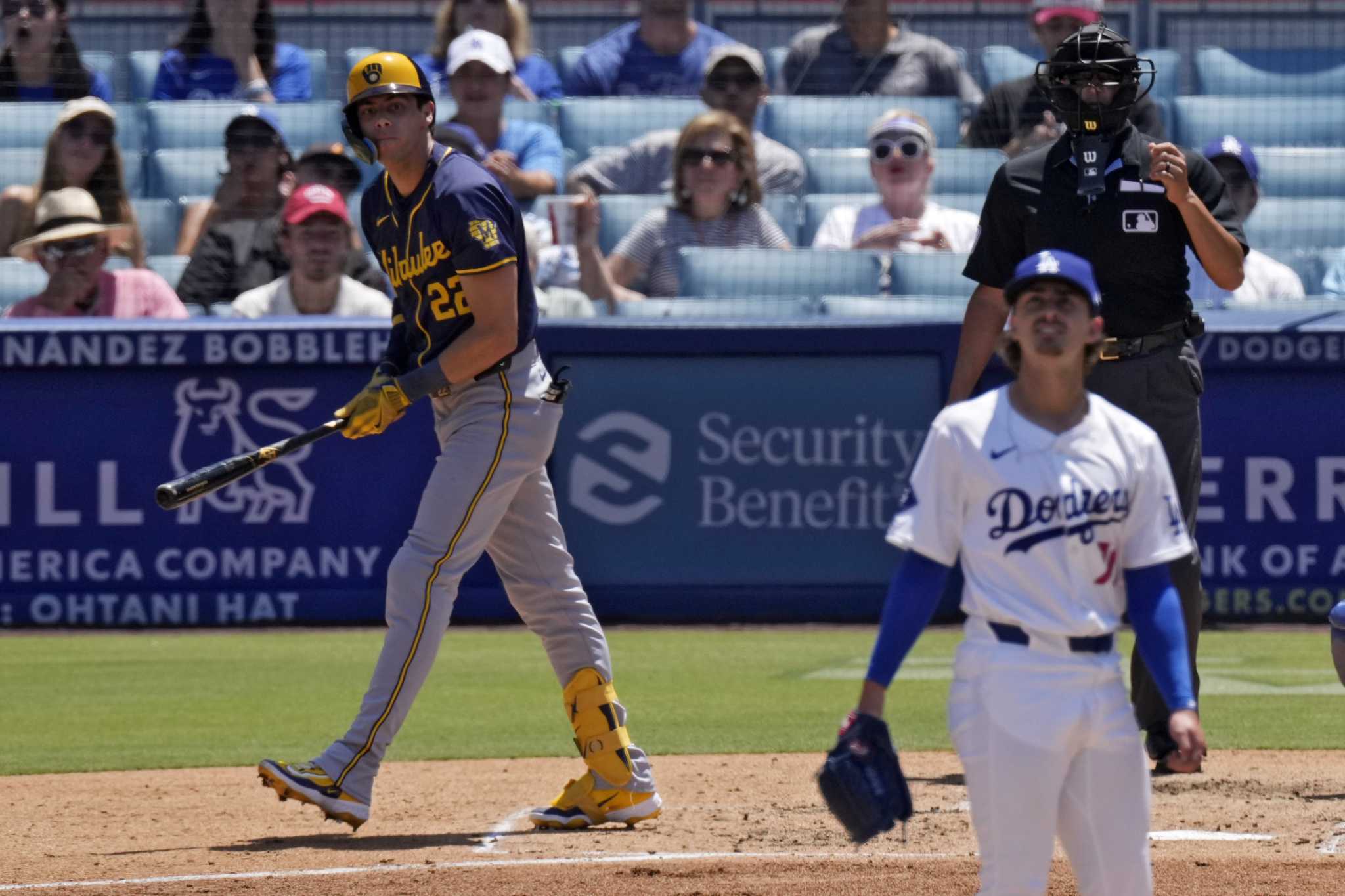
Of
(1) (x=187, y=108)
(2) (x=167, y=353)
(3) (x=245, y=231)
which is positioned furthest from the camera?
(1) (x=187, y=108)

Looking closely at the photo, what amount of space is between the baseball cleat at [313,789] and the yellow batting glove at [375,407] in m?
0.85

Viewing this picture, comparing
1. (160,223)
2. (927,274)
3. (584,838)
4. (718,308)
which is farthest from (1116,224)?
(160,223)

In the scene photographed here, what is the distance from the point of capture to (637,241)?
35.3 feet

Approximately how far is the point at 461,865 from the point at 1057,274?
2.32m

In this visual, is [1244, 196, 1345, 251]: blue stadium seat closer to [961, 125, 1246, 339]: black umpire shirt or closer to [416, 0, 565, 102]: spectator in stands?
[416, 0, 565, 102]: spectator in stands

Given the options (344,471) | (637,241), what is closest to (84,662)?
(344,471)

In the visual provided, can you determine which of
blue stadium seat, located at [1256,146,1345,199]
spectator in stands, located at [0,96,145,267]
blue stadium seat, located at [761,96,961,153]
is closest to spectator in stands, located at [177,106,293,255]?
spectator in stands, located at [0,96,145,267]

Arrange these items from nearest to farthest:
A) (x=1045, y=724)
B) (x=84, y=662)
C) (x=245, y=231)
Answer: (x=1045, y=724) < (x=84, y=662) < (x=245, y=231)

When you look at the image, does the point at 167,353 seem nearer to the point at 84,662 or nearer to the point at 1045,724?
the point at 84,662

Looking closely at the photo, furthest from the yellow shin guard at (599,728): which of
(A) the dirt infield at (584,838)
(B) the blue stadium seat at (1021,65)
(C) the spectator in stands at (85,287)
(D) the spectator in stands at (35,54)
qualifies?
(B) the blue stadium seat at (1021,65)

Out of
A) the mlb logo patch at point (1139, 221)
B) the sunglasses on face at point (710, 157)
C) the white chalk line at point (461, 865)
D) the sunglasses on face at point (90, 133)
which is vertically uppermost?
the sunglasses on face at point (90, 133)

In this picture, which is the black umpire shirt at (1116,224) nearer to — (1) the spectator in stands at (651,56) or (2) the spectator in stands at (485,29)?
(2) the spectator in stands at (485,29)

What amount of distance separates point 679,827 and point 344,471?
465 cm

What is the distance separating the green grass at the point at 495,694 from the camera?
7.07 meters
